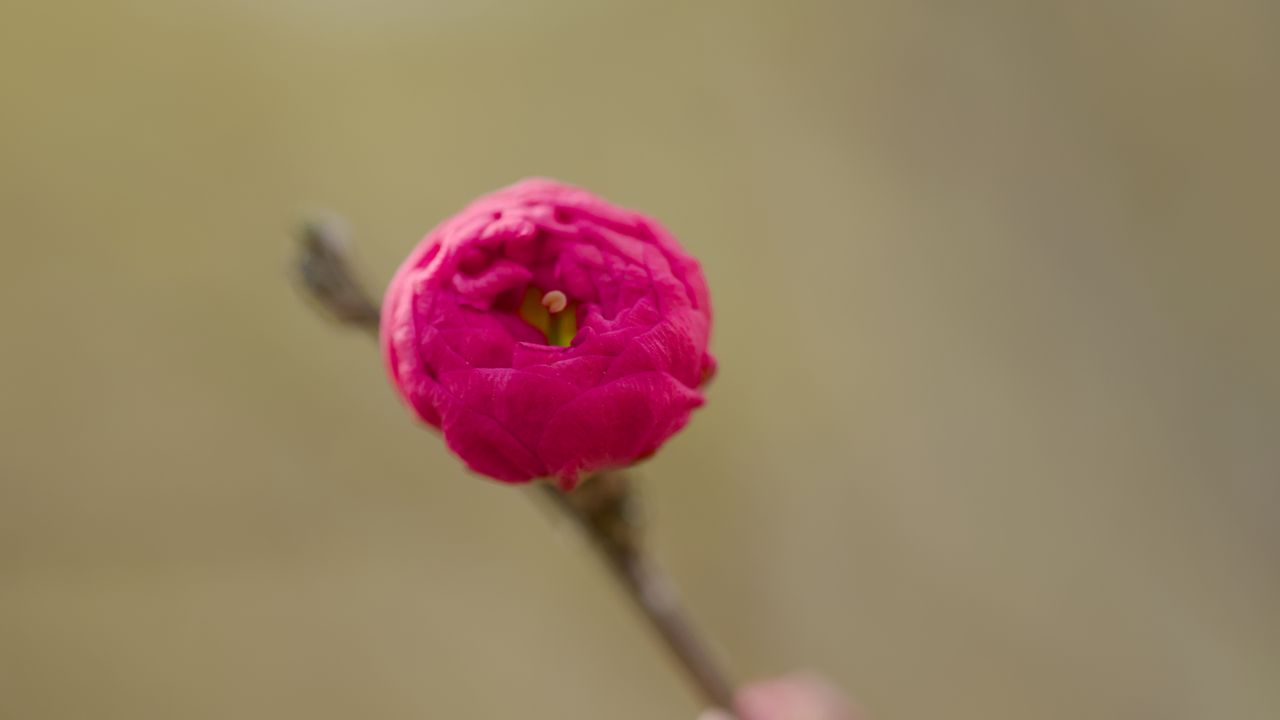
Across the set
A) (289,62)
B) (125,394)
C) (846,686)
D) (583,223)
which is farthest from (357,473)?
(583,223)

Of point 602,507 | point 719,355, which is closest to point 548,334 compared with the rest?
point 602,507

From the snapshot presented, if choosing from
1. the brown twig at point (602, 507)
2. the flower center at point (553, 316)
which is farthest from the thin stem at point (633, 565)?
the flower center at point (553, 316)

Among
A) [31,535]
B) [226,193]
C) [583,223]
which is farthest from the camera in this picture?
[226,193]

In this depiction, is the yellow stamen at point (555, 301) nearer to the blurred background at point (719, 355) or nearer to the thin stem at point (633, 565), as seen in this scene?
the thin stem at point (633, 565)

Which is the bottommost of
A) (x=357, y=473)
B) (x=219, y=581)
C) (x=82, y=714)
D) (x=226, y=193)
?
(x=82, y=714)

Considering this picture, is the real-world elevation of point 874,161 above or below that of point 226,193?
above

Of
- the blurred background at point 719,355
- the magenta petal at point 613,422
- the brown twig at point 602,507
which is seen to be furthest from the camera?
the blurred background at point 719,355

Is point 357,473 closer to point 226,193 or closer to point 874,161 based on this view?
point 226,193
